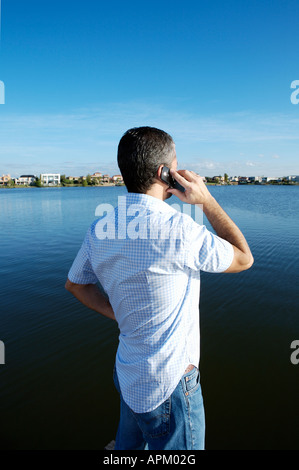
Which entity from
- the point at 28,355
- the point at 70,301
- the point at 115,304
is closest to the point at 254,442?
the point at 115,304

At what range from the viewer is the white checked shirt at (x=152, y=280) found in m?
1.37

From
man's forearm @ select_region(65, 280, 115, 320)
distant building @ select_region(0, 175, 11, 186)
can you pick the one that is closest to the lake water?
man's forearm @ select_region(65, 280, 115, 320)

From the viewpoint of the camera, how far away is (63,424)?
3.45 metres

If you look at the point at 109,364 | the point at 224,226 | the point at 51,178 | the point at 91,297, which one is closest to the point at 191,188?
the point at 224,226

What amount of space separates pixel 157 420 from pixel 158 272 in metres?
0.84

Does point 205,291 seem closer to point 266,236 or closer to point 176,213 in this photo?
point 176,213

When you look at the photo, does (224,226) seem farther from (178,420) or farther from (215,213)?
(178,420)

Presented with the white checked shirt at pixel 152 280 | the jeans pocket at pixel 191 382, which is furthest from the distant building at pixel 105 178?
the jeans pocket at pixel 191 382

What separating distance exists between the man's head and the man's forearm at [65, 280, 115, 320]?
809 millimetres

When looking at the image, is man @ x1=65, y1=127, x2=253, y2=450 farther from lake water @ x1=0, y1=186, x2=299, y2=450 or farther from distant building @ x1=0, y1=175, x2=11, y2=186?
distant building @ x1=0, y1=175, x2=11, y2=186

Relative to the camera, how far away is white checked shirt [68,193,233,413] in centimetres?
137

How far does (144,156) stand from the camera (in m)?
1.47

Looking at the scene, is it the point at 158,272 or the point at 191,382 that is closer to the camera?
the point at 158,272
